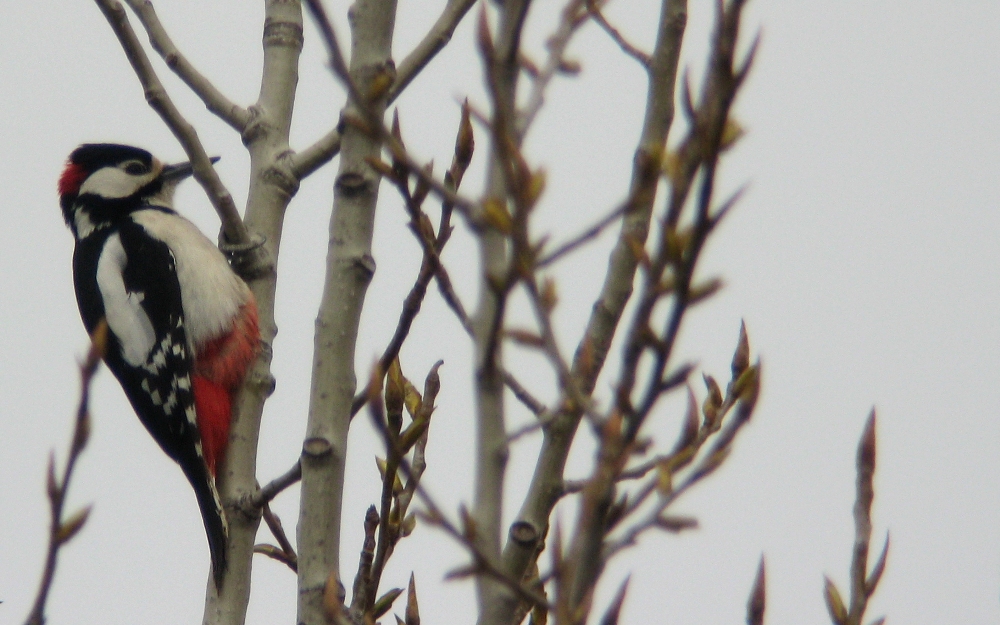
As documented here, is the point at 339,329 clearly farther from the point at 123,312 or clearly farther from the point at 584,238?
the point at 123,312

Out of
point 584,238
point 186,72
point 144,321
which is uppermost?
point 144,321

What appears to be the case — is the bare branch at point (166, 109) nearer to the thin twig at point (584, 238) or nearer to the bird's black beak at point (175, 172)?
the thin twig at point (584, 238)

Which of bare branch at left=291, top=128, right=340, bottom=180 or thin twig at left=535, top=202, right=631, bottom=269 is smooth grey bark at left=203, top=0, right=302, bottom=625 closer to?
bare branch at left=291, top=128, right=340, bottom=180

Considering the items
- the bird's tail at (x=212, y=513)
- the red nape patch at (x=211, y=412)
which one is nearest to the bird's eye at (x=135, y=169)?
the red nape patch at (x=211, y=412)

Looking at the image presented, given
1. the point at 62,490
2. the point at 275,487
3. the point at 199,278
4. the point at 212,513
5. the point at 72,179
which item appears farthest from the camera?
the point at 72,179

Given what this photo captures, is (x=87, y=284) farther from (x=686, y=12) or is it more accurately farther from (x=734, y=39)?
(x=734, y=39)

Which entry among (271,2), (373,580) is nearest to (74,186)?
(271,2)

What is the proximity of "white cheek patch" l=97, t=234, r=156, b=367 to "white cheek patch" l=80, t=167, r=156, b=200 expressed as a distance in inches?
19.0

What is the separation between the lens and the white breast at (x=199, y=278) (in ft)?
13.6

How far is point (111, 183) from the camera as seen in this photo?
501 centimetres

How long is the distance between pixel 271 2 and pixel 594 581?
2524 millimetres

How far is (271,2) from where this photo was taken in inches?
130

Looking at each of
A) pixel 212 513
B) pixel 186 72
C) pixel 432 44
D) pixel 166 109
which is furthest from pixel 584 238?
pixel 212 513

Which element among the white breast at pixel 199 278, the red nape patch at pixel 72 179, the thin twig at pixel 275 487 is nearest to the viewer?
the thin twig at pixel 275 487
